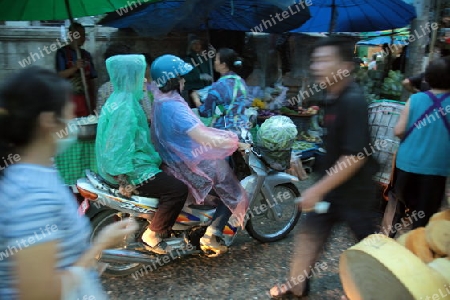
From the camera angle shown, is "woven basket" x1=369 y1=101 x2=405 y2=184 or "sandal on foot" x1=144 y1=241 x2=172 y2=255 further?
"woven basket" x1=369 y1=101 x2=405 y2=184

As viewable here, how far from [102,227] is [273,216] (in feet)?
5.12

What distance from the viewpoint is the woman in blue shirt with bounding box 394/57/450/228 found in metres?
2.88

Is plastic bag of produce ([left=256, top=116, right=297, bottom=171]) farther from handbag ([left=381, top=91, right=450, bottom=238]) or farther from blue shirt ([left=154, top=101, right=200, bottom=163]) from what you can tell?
handbag ([left=381, top=91, right=450, bottom=238])

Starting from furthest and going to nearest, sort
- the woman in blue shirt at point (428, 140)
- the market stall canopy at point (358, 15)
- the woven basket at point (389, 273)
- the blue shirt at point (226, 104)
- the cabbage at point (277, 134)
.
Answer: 1. the market stall canopy at point (358, 15)
2. the blue shirt at point (226, 104)
3. the cabbage at point (277, 134)
4. the woman in blue shirt at point (428, 140)
5. the woven basket at point (389, 273)

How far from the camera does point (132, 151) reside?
2.93 metres

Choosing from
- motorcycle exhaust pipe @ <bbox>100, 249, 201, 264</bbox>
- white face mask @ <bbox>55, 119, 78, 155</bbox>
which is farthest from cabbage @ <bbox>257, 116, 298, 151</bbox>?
white face mask @ <bbox>55, 119, 78, 155</bbox>

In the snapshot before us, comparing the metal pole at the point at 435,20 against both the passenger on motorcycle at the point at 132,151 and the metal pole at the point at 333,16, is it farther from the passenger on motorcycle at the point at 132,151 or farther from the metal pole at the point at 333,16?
the passenger on motorcycle at the point at 132,151

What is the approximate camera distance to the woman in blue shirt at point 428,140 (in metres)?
2.88

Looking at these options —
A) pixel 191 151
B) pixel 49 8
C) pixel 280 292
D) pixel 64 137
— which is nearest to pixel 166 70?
pixel 191 151

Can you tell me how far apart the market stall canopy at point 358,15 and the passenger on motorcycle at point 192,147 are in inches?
196

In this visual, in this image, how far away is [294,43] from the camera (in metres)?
8.92

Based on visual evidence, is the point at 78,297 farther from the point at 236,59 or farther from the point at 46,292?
the point at 236,59

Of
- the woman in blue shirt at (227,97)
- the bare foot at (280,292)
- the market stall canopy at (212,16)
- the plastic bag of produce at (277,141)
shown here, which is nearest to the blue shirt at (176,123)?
the plastic bag of produce at (277,141)

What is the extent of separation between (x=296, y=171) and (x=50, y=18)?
364 centimetres
